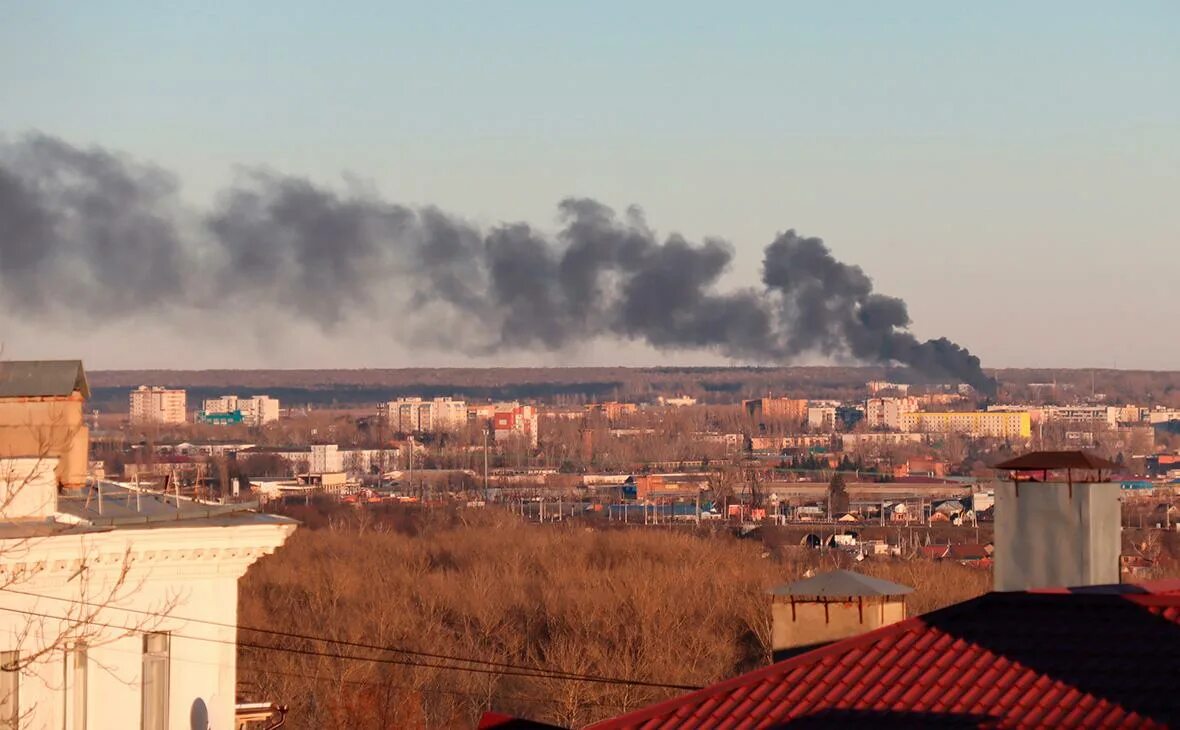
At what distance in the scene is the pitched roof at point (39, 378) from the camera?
17.1 meters

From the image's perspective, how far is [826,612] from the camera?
11453 millimetres

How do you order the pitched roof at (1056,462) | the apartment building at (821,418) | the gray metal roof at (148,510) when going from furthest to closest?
the apartment building at (821,418) → the gray metal roof at (148,510) → the pitched roof at (1056,462)

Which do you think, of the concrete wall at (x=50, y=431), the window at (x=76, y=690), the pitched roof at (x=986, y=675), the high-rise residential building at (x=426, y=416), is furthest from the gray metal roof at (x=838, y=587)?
the high-rise residential building at (x=426, y=416)

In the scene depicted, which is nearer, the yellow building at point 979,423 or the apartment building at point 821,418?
the yellow building at point 979,423

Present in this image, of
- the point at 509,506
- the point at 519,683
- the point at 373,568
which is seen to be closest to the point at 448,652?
the point at 519,683

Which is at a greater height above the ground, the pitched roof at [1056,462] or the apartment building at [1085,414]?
the pitched roof at [1056,462]

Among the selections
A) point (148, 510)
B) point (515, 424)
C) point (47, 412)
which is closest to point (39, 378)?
point (47, 412)

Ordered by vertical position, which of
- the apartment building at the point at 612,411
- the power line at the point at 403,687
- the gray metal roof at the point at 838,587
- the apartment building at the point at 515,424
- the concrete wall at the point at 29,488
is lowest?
the power line at the point at 403,687

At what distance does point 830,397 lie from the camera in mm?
196500

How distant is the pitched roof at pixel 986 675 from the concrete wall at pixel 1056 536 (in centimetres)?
248

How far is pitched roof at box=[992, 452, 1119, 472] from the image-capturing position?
12.0 meters

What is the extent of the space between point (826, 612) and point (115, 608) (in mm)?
4694

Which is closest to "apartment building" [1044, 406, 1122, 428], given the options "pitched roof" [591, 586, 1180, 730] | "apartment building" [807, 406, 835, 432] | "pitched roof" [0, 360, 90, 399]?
"apartment building" [807, 406, 835, 432]

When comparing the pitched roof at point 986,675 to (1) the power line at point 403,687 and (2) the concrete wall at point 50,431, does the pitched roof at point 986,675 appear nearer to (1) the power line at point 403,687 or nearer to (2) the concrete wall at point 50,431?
(2) the concrete wall at point 50,431
